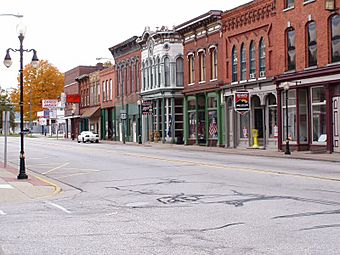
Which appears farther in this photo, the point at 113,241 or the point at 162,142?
the point at 162,142

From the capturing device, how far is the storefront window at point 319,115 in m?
32.0

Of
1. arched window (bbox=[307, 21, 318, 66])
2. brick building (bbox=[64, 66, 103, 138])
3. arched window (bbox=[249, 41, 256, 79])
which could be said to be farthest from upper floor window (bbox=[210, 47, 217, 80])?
brick building (bbox=[64, 66, 103, 138])

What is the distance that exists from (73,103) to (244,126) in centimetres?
5225

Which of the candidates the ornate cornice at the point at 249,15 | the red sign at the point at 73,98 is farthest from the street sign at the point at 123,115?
the ornate cornice at the point at 249,15

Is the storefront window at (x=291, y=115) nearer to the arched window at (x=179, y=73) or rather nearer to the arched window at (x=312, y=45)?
the arched window at (x=312, y=45)

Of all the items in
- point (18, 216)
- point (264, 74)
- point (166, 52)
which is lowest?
point (18, 216)

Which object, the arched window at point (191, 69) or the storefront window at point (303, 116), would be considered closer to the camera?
the storefront window at point (303, 116)

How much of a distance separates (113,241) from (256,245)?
7.30 ft

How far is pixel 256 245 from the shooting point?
28.2ft

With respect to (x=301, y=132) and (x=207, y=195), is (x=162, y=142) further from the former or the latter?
(x=207, y=195)

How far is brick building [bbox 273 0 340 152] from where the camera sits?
30906mm

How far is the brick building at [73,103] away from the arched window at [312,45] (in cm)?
5738

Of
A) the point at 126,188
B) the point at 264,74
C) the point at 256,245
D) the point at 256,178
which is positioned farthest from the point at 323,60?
the point at 256,245

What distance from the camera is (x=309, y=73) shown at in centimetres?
3225
